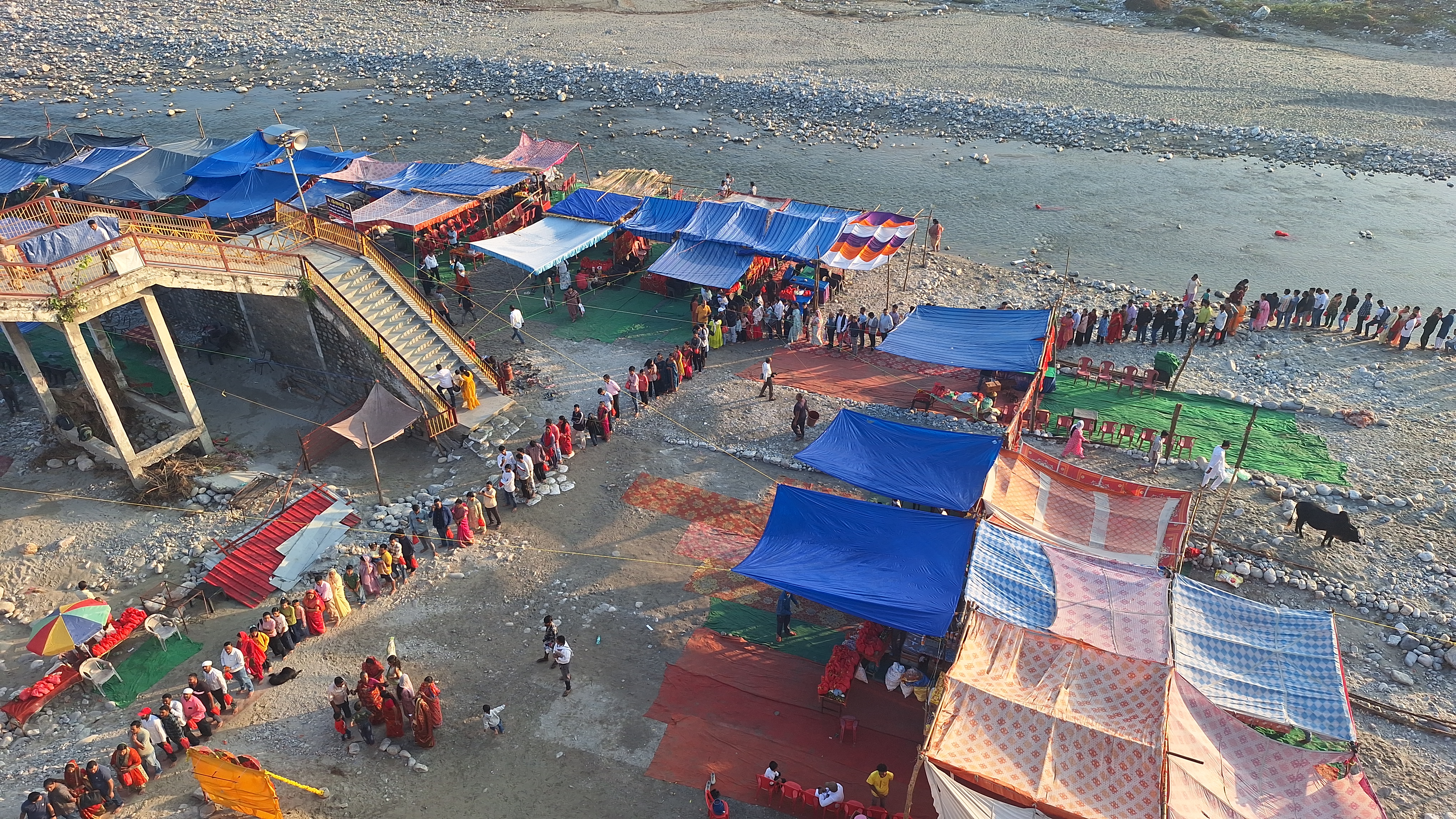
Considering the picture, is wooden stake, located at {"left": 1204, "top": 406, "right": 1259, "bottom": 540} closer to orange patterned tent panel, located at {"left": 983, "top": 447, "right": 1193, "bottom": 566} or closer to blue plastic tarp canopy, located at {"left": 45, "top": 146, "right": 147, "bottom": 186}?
orange patterned tent panel, located at {"left": 983, "top": 447, "right": 1193, "bottom": 566}

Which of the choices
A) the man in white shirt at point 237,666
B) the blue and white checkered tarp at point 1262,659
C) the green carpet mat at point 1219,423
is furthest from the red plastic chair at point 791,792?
the green carpet mat at point 1219,423

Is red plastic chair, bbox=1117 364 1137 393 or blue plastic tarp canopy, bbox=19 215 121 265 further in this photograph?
red plastic chair, bbox=1117 364 1137 393

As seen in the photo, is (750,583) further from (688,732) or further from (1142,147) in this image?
(1142,147)

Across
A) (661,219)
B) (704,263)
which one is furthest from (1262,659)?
(661,219)

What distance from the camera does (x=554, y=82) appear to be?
1753 inches

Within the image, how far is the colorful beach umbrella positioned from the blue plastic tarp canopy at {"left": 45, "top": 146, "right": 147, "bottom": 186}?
2022 cm

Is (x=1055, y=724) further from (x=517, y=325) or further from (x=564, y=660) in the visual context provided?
(x=517, y=325)

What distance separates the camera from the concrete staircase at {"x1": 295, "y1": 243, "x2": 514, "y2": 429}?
19516mm

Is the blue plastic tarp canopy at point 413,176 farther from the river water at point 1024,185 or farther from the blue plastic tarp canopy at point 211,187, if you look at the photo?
the river water at point 1024,185

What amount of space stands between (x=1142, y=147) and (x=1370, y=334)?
15963mm

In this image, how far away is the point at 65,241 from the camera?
15.9 meters

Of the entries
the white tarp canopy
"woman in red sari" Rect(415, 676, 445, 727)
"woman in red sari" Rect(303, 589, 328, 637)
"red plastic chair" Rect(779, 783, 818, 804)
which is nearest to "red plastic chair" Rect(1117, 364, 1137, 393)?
"red plastic chair" Rect(779, 783, 818, 804)

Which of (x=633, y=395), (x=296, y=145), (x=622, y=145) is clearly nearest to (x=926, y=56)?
(x=622, y=145)

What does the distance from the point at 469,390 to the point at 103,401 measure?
6475 mm
